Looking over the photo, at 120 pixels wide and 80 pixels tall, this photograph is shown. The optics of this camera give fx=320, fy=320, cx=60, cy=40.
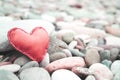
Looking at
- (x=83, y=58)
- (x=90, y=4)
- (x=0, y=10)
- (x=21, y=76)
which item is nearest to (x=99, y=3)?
(x=90, y=4)

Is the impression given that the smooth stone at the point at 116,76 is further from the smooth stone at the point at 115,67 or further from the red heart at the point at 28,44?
the red heart at the point at 28,44

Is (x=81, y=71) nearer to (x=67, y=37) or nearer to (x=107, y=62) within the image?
(x=107, y=62)

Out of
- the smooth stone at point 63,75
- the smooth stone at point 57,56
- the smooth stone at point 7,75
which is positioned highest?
the smooth stone at point 7,75

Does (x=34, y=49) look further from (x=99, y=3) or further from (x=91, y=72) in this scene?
(x=99, y=3)

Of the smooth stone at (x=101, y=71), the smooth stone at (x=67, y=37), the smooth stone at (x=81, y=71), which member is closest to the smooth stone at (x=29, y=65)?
the smooth stone at (x=81, y=71)

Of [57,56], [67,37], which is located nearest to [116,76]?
[57,56]

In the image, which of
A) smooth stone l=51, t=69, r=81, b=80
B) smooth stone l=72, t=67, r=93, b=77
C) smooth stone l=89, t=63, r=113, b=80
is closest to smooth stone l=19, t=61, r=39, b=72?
smooth stone l=51, t=69, r=81, b=80

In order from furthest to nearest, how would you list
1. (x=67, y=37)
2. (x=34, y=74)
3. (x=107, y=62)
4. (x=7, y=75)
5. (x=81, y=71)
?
(x=67, y=37), (x=107, y=62), (x=81, y=71), (x=34, y=74), (x=7, y=75)
